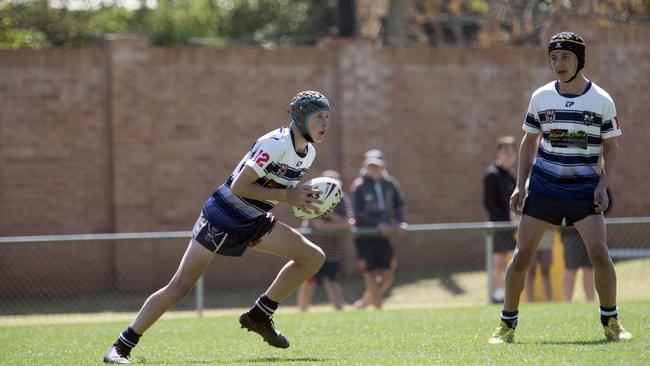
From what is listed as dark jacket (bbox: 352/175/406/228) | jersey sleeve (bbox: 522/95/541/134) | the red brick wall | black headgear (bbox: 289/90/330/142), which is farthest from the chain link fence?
black headgear (bbox: 289/90/330/142)

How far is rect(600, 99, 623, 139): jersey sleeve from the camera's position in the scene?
788cm

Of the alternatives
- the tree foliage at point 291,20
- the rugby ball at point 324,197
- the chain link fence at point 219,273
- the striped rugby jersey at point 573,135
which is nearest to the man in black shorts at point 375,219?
the chain link fence at point 219,273

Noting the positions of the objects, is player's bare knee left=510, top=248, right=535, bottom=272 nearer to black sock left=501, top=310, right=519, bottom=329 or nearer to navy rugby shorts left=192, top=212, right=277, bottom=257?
black sock left=501, top=310, right=519, bottom=329

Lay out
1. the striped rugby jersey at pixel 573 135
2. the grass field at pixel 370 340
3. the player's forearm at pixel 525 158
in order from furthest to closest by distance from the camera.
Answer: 1. the player's forearm at pixel 525 158
2. the striped rugby jersey at pixel 573 135
3. the grass field at pixel 370 340

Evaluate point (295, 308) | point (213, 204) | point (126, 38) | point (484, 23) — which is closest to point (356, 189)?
point (295, 308)

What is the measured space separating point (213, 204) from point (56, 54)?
1108 cm

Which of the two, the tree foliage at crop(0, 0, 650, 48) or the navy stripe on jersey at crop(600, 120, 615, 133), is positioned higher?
the navy stripe on jersey at crop(600, 120, 615, 133)

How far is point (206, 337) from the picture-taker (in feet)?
34.3

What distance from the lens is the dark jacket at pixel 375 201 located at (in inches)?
590

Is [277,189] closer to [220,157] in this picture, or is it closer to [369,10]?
[220,157]

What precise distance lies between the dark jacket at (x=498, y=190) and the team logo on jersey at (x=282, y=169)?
23.7ft

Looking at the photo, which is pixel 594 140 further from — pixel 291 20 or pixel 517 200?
pixel 291 20

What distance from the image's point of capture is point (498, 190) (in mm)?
14727

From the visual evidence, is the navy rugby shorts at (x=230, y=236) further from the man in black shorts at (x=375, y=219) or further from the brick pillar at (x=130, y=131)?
the brick pillar at (x=130, y=131)
